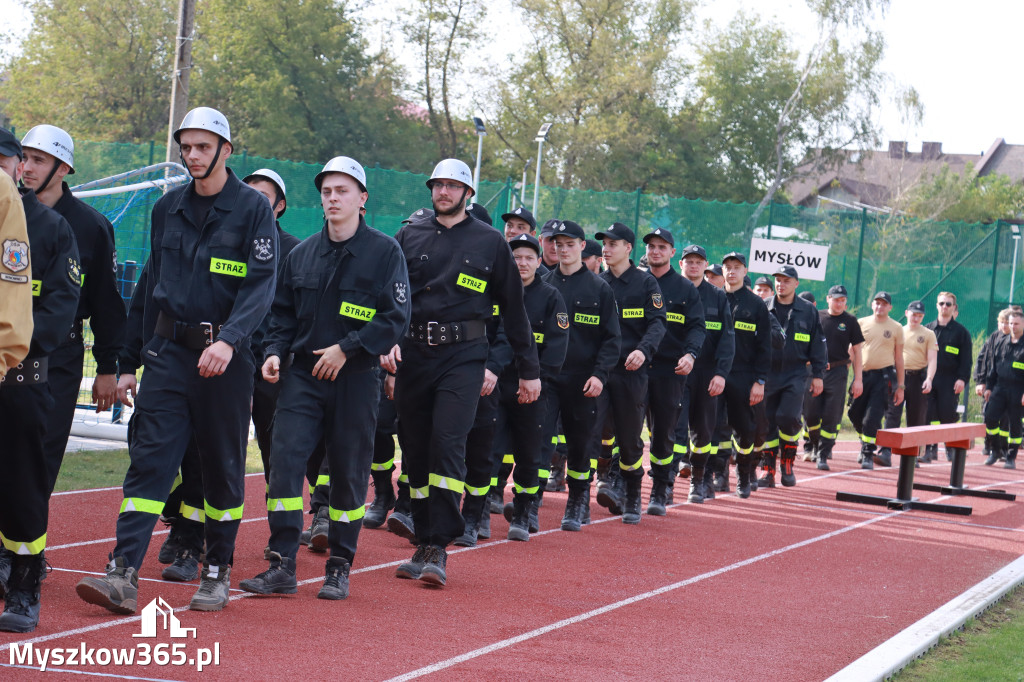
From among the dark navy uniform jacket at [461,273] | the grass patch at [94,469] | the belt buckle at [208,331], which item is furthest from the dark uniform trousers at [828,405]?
the belt buckle at [208,331]

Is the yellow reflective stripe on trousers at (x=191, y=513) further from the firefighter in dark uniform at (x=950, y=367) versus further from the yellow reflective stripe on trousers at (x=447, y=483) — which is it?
the firefighter in dark uniform at (x=950, y=367)

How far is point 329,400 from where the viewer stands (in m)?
6.67

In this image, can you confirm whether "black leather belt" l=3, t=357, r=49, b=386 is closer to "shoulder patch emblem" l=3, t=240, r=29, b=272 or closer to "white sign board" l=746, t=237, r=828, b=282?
"shoulder patch emblem" l=3, t=240, r=29, b=272

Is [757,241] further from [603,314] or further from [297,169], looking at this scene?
[603,314]

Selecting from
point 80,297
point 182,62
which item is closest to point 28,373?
point 80,297

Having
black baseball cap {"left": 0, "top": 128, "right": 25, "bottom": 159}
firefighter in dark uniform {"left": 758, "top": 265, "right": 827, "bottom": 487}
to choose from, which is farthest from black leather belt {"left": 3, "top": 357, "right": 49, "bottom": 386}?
firefighter in dark uniform {"left": 758, "top": 265, "right": 827, "bottom": 487}

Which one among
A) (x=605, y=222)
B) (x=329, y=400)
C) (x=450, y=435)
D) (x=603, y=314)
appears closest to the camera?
(x=329, y=400)

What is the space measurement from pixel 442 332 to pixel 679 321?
4.20m

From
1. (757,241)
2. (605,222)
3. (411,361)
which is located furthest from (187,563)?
(605,222)

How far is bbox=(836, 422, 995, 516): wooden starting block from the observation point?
486 inches

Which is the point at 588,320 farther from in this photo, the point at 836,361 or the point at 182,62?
the point at 182,62

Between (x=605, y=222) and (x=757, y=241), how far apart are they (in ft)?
21.1

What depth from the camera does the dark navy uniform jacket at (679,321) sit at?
1095cm

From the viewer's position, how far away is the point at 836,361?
16.5 m
